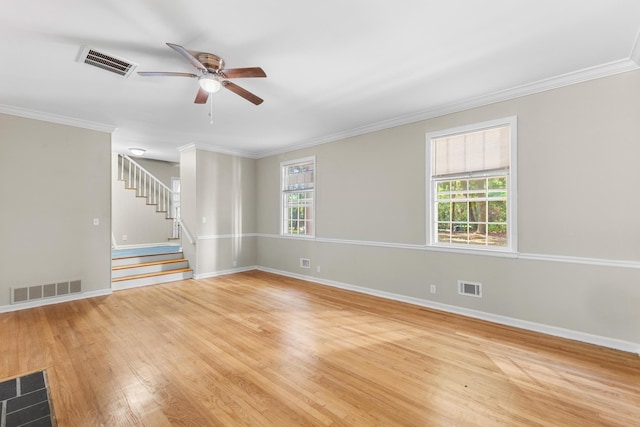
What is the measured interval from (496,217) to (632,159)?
4.39ft

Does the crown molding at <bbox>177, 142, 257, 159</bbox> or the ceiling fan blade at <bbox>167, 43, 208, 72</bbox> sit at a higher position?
the crown molding at <bbox>177, 142, 257, 159</bbox>

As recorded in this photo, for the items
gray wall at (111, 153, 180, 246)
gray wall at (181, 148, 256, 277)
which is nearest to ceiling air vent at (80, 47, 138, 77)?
gray wall at (181, 148, 256, 277)

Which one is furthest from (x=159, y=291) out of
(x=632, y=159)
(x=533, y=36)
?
(x=632, y=159)

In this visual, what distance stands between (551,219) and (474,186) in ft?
3.06

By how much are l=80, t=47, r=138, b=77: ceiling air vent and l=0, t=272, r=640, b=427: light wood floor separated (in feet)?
9.47

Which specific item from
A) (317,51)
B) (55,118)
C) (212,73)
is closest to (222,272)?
(55,118)

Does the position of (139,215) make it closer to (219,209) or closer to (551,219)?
(219,209)

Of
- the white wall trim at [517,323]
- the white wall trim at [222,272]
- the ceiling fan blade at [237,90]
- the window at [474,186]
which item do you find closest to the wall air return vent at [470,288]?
the white wall trim at [517,323]

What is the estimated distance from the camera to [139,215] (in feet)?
25.5

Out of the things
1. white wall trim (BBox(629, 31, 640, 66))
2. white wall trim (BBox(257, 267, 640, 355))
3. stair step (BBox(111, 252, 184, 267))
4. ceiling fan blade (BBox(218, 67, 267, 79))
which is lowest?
white wall trim (BBox(257, 267, 640, 355))

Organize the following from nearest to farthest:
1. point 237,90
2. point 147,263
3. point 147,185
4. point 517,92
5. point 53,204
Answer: point 237,90
point 517,92
point 53,204
point 147,263
point 147,185

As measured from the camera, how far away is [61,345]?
3.02 m

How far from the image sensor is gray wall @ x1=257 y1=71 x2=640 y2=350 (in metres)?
2.92

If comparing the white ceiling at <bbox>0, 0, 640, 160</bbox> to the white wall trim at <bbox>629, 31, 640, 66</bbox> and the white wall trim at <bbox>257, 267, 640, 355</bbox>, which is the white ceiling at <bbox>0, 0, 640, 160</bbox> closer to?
the white wall trim at <bbox>629, 31, 640, 66</bbox>
